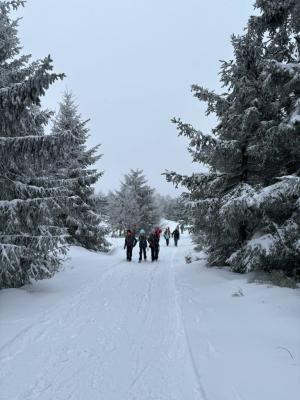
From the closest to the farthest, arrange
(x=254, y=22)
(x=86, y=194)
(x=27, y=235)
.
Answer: (x=27, y=235) < (x=254, y=22) < (x=86, y=194)

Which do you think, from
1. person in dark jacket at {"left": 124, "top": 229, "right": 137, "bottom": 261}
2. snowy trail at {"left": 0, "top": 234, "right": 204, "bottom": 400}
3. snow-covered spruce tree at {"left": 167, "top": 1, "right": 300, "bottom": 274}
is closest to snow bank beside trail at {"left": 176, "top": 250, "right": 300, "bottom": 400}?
snowy trail at {"left": 0, "top": 234, "right": 204, "bottom": 400}

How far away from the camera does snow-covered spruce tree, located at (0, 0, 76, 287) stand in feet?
28.4

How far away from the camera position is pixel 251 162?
46.3 ft

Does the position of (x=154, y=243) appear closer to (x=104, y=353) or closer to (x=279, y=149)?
(x=279, y=149)

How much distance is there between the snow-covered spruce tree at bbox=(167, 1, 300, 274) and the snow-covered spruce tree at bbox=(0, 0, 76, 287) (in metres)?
5.03

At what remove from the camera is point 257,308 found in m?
8.77

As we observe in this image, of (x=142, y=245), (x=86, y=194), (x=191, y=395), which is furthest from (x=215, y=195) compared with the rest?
(x=86, y=194)

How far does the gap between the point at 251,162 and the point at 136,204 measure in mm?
34209

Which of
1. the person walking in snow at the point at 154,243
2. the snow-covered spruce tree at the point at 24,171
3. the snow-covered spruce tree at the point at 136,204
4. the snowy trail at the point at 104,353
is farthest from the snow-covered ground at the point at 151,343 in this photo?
the snow-covered spruce tree at the point at 136,204

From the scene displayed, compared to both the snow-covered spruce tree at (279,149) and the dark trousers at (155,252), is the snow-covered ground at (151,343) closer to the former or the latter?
the snow-covered spruce tree at (279,149)

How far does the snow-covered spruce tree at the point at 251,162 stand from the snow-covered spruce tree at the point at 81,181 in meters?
10.7

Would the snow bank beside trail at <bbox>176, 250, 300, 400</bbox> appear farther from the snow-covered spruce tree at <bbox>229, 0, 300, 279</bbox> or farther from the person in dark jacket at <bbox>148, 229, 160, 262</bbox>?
the person in dark jacket at <bbox>148, 229, 160, 262</bbox>

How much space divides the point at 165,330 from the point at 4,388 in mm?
3374

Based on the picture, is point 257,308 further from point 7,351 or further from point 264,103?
point 264,103
